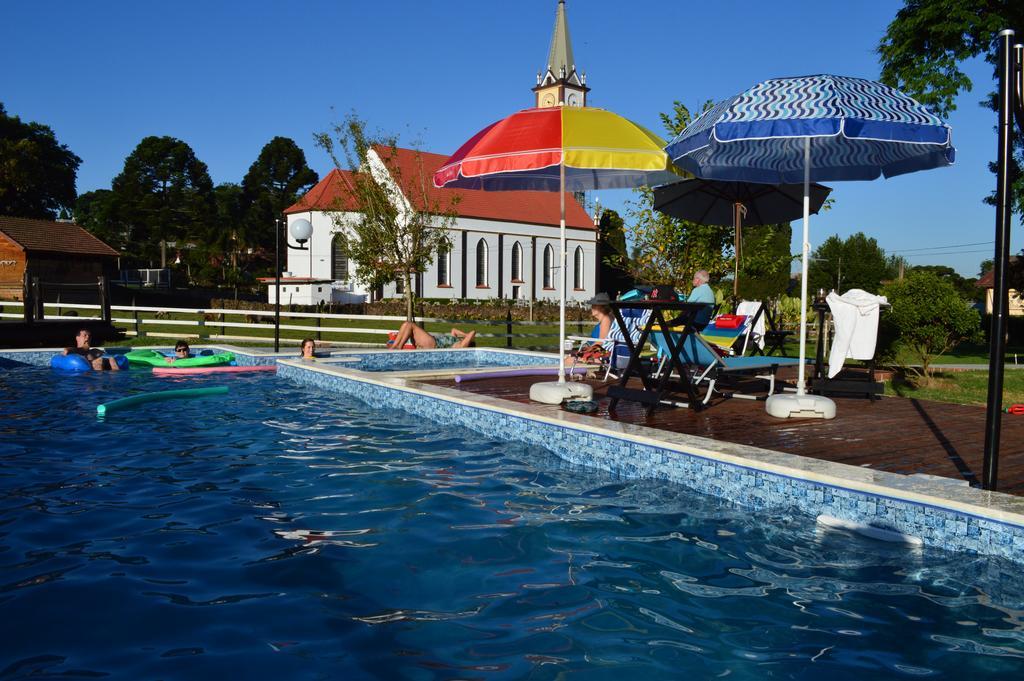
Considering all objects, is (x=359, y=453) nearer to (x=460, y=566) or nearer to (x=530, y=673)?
(x=460, y=566)

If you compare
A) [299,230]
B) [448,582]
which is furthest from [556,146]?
[299,230]

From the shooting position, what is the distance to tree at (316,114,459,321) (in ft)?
82.8

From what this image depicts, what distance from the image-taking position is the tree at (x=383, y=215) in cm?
2525

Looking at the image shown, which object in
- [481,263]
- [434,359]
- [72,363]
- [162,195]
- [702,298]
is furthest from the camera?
[162,195]

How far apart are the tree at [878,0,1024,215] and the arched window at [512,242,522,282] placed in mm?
36936

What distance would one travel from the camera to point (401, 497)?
5488mm

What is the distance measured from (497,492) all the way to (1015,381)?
10923mm

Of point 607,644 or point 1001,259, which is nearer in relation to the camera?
point 607,644

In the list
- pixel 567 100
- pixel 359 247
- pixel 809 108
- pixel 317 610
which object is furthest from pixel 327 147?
pixel 567 100

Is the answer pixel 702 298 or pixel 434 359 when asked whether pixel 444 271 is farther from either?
pixel 702 298

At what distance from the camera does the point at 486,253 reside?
5425 centimetres

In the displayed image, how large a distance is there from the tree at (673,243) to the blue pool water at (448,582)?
12507mm

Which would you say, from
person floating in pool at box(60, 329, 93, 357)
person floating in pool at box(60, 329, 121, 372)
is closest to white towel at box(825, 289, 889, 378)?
person floating in pool at box(60, 329, 121, 372)

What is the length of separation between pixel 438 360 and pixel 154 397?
222 inches
